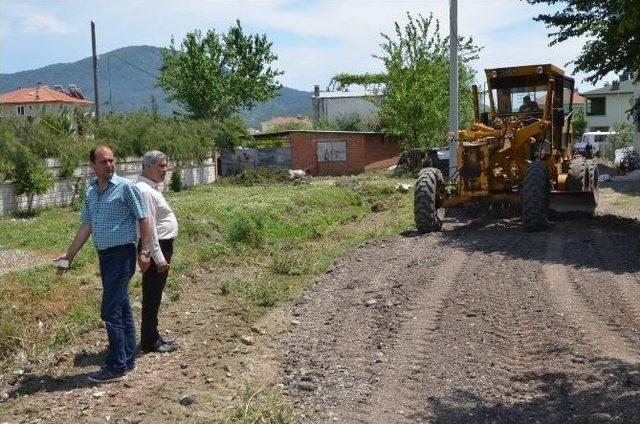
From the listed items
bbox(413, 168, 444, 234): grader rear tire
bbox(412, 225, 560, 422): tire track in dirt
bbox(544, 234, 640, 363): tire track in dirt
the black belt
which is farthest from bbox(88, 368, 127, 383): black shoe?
bbox(413, 168, 444, 234): grader rear tire

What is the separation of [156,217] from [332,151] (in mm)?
32469

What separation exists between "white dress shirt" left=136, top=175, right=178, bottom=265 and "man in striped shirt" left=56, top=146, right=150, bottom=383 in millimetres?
88

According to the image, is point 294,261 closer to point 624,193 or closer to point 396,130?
point 624,193

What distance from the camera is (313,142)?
3850 cm

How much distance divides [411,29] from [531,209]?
23.4 m

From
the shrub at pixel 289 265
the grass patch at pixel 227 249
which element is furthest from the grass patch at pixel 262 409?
the shrub at pixel 289 265

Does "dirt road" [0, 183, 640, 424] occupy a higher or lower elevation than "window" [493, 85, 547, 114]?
lower

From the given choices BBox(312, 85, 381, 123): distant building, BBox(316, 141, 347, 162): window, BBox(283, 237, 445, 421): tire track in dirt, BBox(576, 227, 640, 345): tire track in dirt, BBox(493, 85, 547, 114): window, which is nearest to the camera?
BBox(283, 237, 445, 421): tire track in dirt

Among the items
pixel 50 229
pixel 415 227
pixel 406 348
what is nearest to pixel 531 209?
pixel 415 227

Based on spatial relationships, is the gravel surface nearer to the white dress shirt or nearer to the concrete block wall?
the white dress shirt

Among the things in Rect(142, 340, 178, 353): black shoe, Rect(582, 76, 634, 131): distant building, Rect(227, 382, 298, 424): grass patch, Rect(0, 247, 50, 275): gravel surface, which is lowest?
Rect(227, 382, 298, 424): grass patch

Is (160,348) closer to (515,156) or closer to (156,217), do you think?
A: (156,217)

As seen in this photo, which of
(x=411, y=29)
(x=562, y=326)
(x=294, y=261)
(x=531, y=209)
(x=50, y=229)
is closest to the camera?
(x=562, y=326)

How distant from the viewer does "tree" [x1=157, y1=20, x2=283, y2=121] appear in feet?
144
